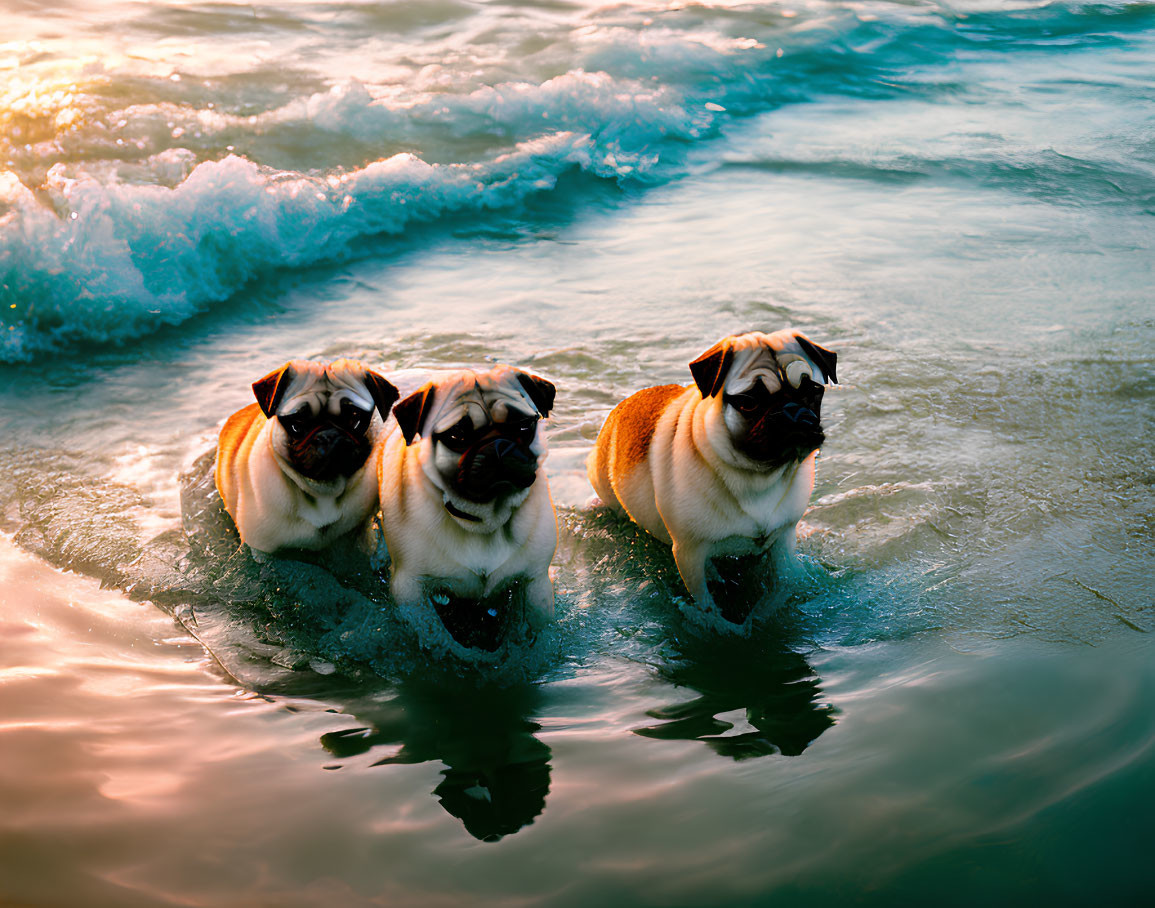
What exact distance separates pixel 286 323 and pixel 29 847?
771 cm

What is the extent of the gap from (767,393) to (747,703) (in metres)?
1.53

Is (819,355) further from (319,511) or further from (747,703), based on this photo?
(319,511)

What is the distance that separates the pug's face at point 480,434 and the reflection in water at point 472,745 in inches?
35.5

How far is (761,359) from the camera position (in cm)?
460

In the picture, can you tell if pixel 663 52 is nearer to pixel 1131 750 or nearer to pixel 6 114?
pixel 6 114

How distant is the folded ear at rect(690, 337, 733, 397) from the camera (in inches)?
183

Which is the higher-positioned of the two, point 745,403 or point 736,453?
point 745,403

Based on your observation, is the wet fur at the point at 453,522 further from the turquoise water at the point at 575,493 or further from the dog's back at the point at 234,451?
the dog's back at the point at 234,451

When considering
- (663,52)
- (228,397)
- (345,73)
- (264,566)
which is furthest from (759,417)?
(663,52)

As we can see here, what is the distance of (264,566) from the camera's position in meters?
5.26

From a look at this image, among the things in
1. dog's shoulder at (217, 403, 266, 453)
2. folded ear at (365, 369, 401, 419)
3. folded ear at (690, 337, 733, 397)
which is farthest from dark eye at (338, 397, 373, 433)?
folded ear at (690, 337, 733, 397)

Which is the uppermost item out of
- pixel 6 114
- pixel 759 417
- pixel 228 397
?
pixel 6 114

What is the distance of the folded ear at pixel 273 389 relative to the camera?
4750 millimetres

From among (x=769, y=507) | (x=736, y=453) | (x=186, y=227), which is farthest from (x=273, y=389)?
(x=186, y=227)
